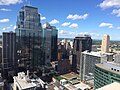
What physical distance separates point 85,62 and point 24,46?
13578mm

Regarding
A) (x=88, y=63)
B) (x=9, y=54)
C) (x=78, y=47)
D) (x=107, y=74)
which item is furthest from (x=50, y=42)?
(x=107, y=74)

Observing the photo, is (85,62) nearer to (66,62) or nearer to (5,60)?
(66,62)

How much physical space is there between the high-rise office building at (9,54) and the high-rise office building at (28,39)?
2.18m

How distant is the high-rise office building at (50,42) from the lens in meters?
36.9

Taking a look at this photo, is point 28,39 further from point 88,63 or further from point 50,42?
point 88,63

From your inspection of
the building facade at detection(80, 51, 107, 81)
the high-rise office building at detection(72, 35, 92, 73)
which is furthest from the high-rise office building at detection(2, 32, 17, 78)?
the high-rise office building at detection(72, 35, 92, 73)

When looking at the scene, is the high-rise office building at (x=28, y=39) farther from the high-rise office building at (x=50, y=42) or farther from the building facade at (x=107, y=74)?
the building facade at (x=107, y=74)

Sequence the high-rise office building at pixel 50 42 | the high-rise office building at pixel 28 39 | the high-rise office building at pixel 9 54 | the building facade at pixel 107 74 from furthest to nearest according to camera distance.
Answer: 1. the high-rise office building at pixel 50 42
2. the high-rise office building at pixel 28 39
3. the high-rise office building at pixel 9 54
4. the building facade at pixel 107 74

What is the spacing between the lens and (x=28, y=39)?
107 feet

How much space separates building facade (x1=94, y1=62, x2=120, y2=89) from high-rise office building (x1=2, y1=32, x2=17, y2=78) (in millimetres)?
18068

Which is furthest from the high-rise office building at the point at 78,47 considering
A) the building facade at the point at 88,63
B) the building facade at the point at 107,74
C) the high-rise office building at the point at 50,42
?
the building facade at the point at 107,74

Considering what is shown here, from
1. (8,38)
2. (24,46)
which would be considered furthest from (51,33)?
(8,38)

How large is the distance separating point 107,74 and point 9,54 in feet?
66.4

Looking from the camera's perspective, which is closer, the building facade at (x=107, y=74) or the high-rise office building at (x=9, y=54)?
the building facade at (x=107, y=74)
